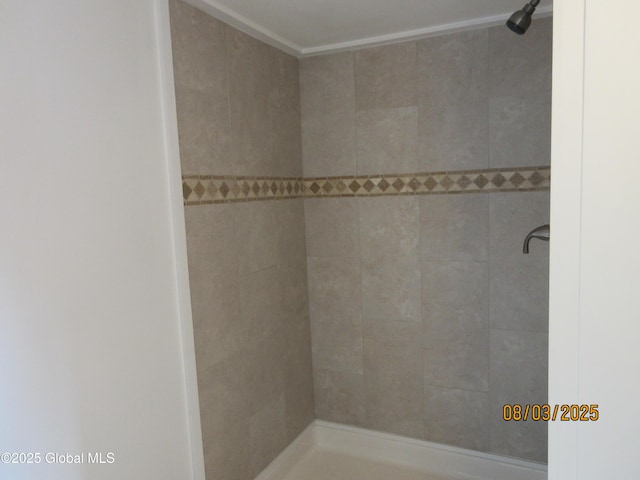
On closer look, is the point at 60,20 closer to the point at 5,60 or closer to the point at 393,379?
the point at 5,60

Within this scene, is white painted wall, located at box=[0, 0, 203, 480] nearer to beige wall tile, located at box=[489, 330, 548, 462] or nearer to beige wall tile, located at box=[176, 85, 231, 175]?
beige wall tile, located at box=[176, 85, 231, 175]

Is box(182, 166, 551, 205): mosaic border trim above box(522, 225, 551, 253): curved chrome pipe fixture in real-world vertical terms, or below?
above

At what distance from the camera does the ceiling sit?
174cm

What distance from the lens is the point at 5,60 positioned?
3.40 ft

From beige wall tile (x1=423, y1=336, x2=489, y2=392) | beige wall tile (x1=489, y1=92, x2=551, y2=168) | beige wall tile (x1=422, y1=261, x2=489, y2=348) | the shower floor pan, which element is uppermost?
beige wall tile (x1=489, y1=92, x2=551, y2=168)

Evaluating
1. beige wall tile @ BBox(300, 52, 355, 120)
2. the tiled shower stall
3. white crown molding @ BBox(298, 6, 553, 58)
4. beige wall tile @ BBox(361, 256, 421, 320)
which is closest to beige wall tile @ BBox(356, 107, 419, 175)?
the tiled shower stall

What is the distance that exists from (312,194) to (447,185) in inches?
27.3

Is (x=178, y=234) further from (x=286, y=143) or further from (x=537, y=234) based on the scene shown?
(x=537, y=234)

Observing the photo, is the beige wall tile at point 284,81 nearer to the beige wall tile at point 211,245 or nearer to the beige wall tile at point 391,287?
the beige wall tile at point 211,245

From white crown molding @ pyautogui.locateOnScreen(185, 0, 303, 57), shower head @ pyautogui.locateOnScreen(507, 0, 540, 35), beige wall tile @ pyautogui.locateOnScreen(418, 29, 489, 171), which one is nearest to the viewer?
shower head @ pyautogui.locateOnScreen(507, 0, 540, 35)

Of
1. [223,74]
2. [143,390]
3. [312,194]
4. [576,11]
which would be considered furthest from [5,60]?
[312,194]

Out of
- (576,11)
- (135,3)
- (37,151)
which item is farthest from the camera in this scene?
(135,3)

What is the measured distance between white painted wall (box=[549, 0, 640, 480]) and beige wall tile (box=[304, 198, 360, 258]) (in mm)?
1344

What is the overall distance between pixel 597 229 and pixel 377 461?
1.83 m
